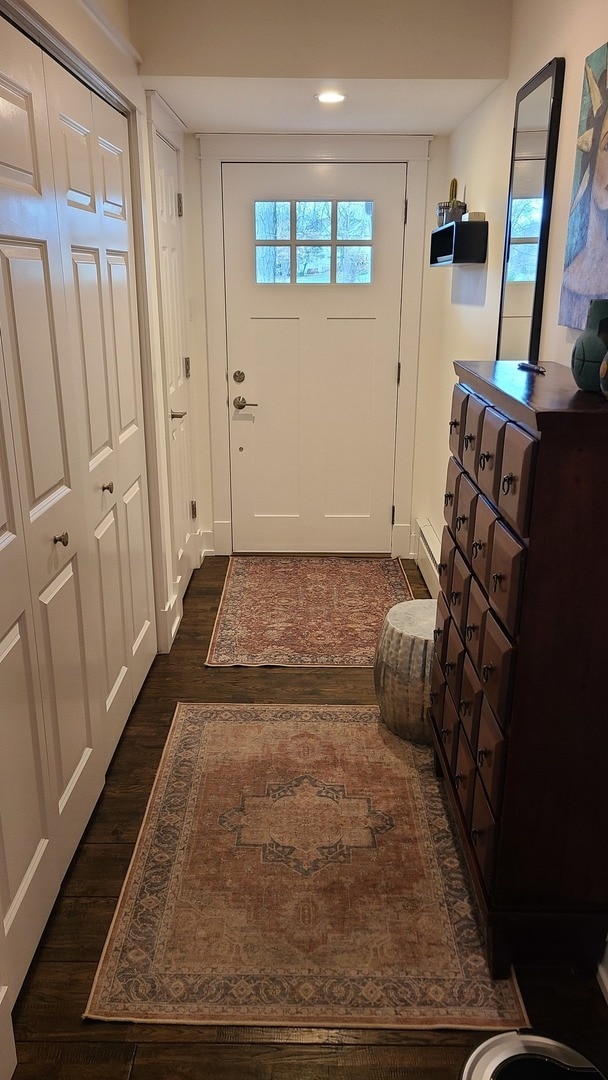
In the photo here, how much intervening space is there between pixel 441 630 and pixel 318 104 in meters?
2.27

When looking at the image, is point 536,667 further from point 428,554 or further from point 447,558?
point 428,554

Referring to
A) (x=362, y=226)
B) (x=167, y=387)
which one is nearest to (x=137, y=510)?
(x=167, y=387)

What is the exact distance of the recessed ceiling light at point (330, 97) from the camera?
305 cm

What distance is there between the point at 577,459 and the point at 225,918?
143cm

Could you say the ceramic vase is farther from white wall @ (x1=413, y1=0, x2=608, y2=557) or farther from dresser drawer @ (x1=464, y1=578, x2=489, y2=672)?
dresser drawer @ (x1=464, y1=578, x2=489, y2=672)

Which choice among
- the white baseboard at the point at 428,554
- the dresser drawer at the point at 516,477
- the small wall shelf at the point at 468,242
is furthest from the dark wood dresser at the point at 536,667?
the white baseboard at the point at 428,554

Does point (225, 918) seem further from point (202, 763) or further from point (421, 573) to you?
point (421, 573)

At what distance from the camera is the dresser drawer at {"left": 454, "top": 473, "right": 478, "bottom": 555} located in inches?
79.0

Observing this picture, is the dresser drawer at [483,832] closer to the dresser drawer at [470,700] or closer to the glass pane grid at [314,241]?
the dresser drawer at [470,700]

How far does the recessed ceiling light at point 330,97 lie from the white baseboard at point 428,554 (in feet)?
6.63

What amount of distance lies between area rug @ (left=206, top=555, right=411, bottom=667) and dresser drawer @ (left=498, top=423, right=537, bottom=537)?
182 centimetres

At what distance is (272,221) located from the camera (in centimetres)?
413

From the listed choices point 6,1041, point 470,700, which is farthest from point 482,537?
point 6,1041

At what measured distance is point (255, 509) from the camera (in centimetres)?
458
